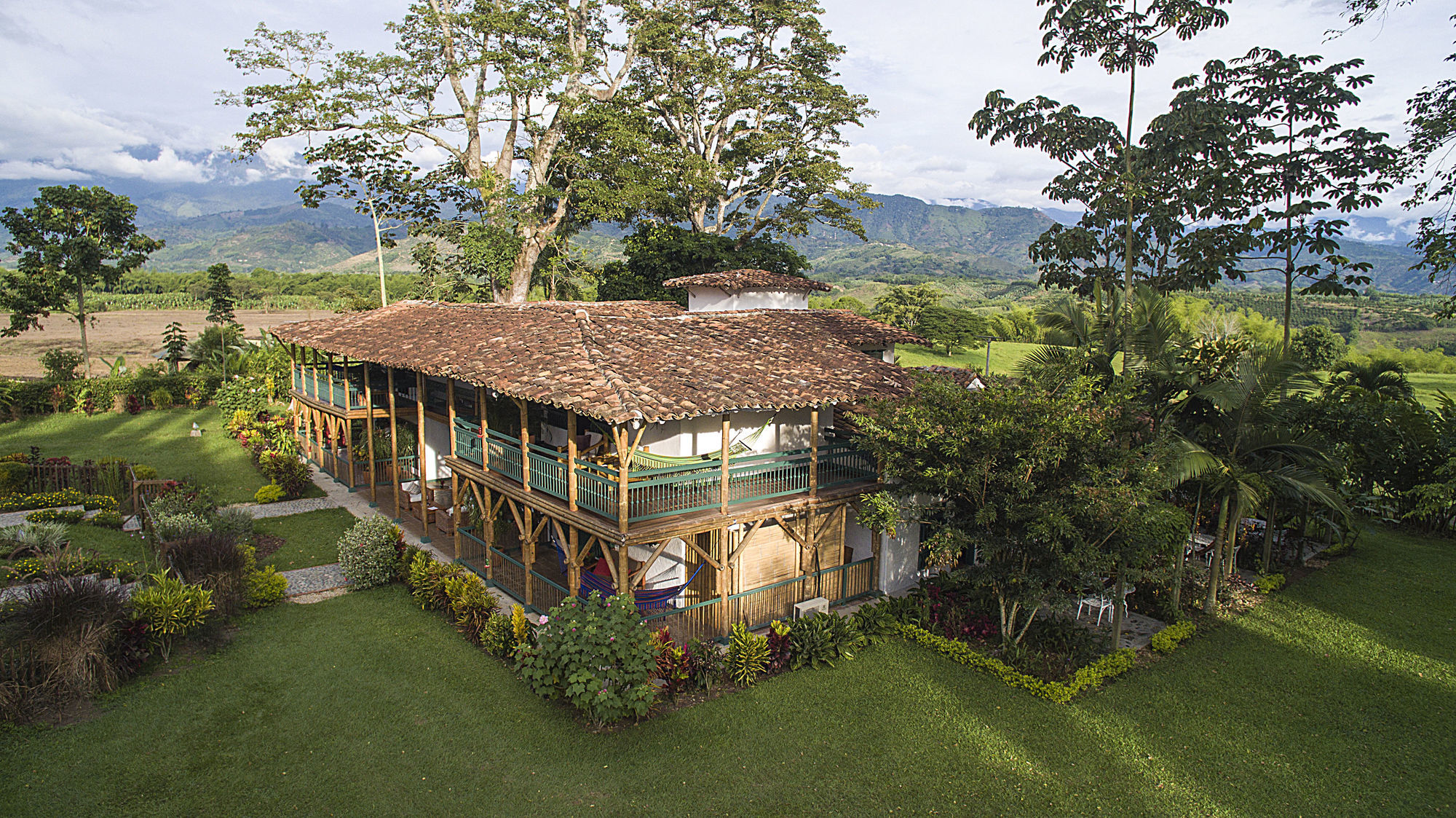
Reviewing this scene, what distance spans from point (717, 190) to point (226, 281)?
27.9m

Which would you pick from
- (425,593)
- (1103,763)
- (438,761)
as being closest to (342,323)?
(425,593)

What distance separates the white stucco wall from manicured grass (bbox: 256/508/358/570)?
32.4ft

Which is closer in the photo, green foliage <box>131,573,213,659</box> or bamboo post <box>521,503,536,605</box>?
green foliage <box>131,573,213,659</box>

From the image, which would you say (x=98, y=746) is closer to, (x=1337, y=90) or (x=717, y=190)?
(x=1337, y=90)

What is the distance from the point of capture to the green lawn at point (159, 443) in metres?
20.9

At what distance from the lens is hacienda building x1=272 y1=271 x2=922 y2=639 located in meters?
11.0

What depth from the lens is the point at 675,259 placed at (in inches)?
1227

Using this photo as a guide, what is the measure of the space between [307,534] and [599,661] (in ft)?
35.9

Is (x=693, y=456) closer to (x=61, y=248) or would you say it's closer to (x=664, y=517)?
(x=664, y=517)

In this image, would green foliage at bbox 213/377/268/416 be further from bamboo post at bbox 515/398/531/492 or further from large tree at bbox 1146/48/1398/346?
large tree at bbox 1146/48/1398/346

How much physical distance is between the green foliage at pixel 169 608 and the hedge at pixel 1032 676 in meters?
10.9

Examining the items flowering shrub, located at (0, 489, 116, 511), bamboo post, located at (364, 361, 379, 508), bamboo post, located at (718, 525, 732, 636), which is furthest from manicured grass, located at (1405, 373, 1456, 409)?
flowering shrub, located at (0, 489, 116, 511)

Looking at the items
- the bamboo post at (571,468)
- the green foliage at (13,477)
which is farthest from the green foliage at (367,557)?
the green foliage at (13,477)

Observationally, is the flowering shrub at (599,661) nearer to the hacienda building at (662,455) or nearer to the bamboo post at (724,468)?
the hacienda building at (662,455)
